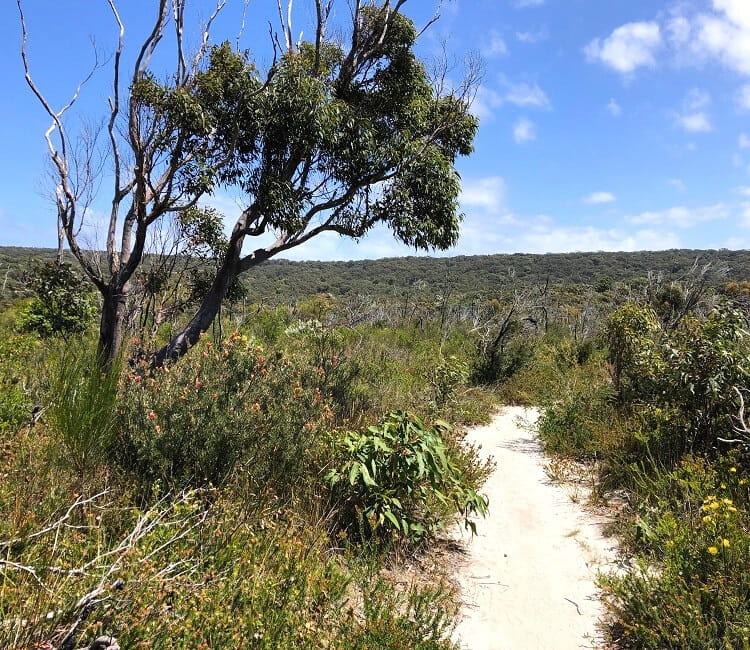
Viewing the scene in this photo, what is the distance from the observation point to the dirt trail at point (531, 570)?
2.84 metres

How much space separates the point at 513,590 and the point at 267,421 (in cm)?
218

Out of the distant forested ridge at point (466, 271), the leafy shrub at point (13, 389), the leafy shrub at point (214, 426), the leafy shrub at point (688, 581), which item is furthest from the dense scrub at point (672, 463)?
the distant forested ridge at point (466, 271)

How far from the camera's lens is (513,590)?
10.8 feet

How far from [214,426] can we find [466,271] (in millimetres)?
60093

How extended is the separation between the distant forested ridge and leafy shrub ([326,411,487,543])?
128ft

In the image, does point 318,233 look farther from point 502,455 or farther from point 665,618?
point 665,618

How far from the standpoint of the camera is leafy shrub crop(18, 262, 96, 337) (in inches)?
347

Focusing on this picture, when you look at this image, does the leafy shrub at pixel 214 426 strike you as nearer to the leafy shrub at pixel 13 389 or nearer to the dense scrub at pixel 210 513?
the dense scrub at pixel 210 513

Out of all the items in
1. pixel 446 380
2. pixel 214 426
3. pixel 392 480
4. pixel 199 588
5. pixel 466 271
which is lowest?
pixel 199 588

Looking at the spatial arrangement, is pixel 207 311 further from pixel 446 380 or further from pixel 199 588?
pixel 199 588

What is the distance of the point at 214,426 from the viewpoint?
340 centimetres

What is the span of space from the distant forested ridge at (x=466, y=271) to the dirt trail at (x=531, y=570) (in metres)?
37.6

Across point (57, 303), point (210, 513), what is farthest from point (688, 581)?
point (57, 303)

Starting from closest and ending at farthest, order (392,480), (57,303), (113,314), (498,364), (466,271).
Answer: (392,480)
(113,314)
(57,303)
(498,364)
(466,271)
